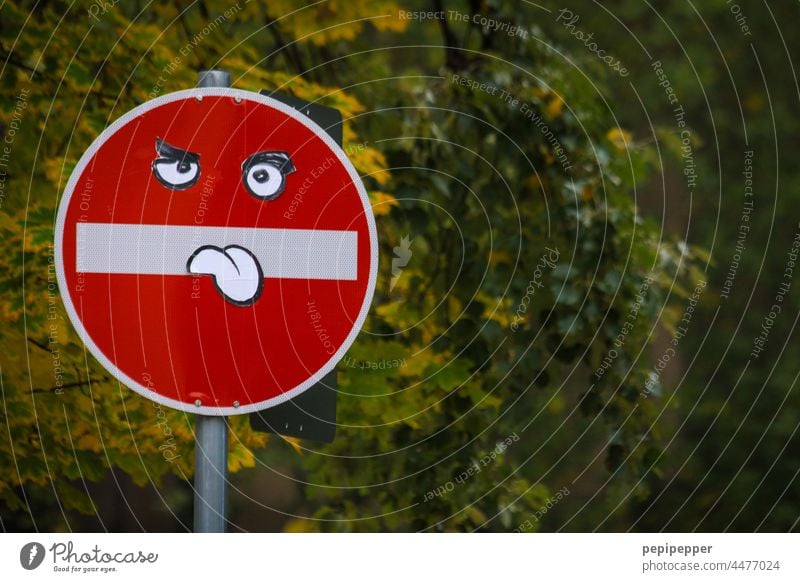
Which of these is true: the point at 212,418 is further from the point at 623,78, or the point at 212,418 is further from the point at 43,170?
the point at 623,78

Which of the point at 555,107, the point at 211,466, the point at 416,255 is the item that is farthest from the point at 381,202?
the point at 211,466

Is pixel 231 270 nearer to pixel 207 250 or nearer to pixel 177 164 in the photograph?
pixel 207 250

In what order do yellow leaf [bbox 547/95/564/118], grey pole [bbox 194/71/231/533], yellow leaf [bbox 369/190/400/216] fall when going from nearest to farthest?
grey pole [bbox 194/71/231/533] < yellow leaf [bbox 369/190/400/216] < yellow leaf [bbox 547/95/564/118]

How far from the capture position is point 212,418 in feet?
6.01

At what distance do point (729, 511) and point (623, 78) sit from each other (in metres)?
3.22

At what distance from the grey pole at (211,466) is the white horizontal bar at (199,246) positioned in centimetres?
24

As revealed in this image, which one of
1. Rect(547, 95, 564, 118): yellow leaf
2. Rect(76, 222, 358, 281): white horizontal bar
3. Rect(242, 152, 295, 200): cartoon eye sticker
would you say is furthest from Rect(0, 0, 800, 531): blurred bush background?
Rect(242, 152, 295, 200): cartoon eye sticker

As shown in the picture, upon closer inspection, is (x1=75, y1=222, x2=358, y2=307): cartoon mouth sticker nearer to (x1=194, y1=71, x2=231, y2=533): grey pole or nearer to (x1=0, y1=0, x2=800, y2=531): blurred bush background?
(x1=194, y1=71, x2=231, y2=533): grey pole

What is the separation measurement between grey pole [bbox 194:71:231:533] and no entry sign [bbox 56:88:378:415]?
0.11ft

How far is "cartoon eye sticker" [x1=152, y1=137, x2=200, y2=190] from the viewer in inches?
73.5

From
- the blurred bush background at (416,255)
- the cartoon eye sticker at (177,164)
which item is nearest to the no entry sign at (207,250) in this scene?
the cartoon eye sticker at (177,164)

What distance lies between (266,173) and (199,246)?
0.52ft

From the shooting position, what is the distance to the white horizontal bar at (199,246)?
1867 millimetres

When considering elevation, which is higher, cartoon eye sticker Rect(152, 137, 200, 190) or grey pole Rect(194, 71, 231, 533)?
cartoon eye sticker Rect(152, 137, 200, 190)
